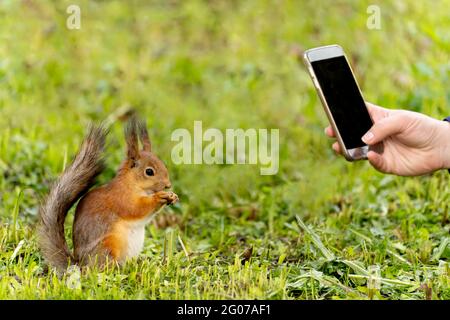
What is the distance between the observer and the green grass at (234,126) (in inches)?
124

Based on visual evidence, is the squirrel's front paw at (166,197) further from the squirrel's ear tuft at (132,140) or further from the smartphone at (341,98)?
the smartphone at (341,98)

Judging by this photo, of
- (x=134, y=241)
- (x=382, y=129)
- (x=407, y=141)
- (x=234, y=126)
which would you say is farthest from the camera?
(x=234, y=126)

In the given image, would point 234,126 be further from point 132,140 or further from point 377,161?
point 132,140

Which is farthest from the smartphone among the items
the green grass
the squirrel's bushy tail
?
the squirrel's bushy tail

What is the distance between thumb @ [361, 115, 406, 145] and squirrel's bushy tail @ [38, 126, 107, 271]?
3.21 ft

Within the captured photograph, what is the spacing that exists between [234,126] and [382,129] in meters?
2.19

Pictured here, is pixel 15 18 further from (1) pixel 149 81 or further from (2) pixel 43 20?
(1) pixel 149 81

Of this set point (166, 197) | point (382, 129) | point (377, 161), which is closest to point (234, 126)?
point (377, 161)

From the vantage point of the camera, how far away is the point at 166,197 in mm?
3166

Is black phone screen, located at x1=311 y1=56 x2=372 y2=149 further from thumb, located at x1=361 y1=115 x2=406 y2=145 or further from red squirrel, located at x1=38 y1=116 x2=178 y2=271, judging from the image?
red squirrel, located at x1=38 y1=116 x2=178 y2=271

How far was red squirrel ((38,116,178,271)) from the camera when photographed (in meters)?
3.11

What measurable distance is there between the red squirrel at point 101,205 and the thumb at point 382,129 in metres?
0.76
